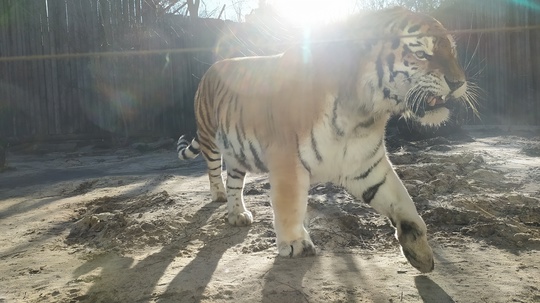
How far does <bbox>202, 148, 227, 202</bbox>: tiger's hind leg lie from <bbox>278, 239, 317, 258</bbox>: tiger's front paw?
207 cm

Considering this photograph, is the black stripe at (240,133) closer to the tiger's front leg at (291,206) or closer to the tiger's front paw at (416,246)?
the tiger's front leg at (291,206)

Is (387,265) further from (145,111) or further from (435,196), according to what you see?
(145,111)

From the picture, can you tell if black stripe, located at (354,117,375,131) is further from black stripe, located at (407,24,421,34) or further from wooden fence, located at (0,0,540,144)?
wooden fence, located at (0,0,540,144)

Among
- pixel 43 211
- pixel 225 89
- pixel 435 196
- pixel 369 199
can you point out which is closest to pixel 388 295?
pixel 369 199

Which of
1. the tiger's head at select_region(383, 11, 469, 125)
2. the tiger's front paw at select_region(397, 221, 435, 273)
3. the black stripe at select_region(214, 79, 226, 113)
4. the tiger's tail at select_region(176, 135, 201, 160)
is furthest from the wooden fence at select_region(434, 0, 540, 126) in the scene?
the tiger's front paw at select_region(397, 221, 435, 273)

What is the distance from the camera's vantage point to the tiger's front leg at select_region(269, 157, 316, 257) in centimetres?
319

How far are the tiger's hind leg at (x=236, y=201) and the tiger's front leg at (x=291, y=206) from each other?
105cm

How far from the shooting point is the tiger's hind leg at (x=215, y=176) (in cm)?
523

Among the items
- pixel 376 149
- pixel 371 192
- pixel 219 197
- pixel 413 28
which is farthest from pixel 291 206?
pixel 219 197

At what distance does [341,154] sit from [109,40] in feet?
31.6

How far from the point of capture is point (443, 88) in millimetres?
2971

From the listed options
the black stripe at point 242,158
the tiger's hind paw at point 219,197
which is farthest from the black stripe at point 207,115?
the black stripe at point 242,158

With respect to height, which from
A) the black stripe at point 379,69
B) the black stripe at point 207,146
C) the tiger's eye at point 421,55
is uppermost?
the tiger's eye at point 421,55

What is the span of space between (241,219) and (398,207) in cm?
146
